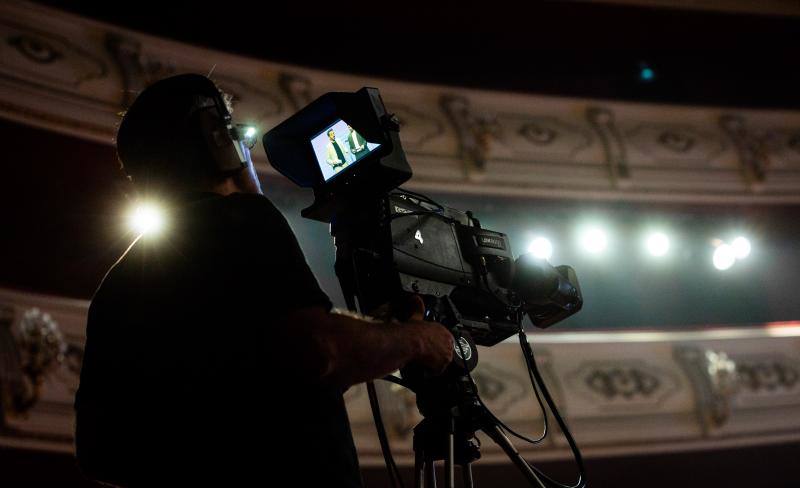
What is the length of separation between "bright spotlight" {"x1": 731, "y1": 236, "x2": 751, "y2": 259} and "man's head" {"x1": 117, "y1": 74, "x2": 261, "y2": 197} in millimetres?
7456

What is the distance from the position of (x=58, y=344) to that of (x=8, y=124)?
1.63m

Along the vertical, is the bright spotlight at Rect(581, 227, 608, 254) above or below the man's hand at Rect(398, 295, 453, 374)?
above

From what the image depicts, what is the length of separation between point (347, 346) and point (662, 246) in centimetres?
735

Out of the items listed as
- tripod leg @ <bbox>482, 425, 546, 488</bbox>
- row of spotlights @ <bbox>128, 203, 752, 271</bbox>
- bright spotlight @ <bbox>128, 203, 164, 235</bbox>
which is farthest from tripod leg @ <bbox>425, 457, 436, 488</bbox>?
row of spotlights @ <bbox>128, 203, 752, 271</bbox>

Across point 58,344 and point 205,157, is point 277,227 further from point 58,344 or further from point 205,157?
point 58,344

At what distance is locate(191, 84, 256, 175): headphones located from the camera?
1881mm

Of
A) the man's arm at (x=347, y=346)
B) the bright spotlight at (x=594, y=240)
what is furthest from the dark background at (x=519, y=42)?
the man's arm at (x=347, y=346)

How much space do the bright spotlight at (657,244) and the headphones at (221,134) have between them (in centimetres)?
707

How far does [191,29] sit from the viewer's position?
759cm

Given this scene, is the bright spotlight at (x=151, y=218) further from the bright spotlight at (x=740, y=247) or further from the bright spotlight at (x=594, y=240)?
the bright spotlight at (x=740, y=247)

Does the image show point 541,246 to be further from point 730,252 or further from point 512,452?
point 512,452

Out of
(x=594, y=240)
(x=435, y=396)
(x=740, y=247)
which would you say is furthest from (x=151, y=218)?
(x=740, y=247)

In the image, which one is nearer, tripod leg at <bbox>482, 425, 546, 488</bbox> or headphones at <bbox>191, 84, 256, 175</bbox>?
headphones at <bbox>191, 84, 256, 175</bbox>

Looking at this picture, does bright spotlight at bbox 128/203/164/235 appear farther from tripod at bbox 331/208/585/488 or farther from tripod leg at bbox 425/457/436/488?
tripod leg at bbox 425/457/436/488
